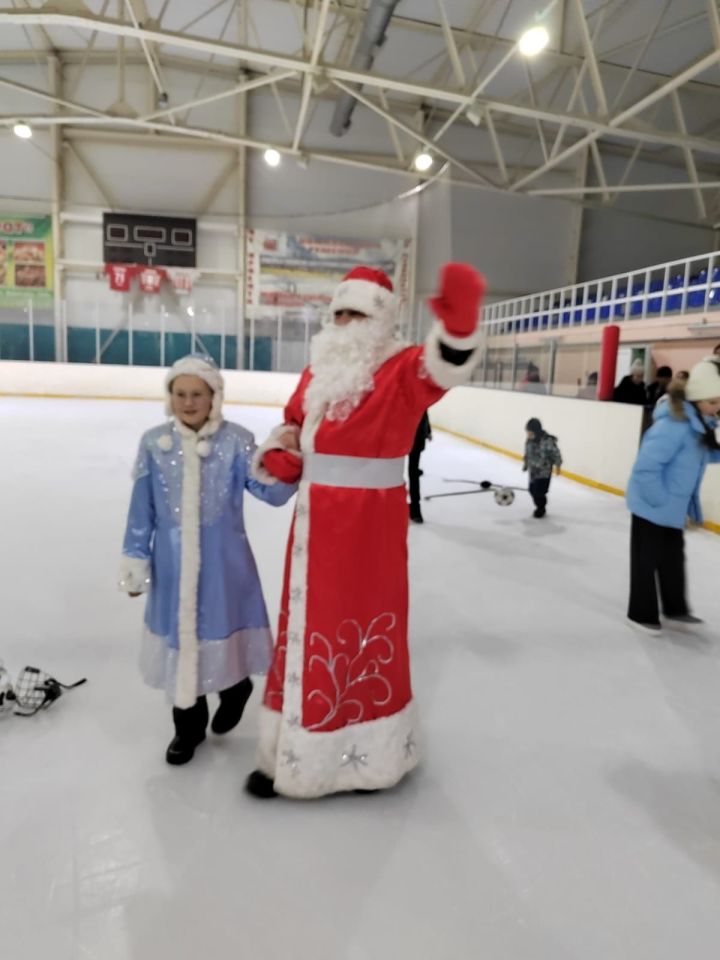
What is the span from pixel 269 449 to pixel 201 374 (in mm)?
263

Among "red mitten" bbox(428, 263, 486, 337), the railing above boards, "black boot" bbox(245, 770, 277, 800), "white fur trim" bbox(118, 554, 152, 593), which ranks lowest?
"black boot" bbox(245, 770, 277, 800)

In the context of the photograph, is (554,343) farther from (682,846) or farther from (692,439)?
(682,846)

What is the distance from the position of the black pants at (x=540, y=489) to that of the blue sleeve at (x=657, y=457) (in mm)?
2135

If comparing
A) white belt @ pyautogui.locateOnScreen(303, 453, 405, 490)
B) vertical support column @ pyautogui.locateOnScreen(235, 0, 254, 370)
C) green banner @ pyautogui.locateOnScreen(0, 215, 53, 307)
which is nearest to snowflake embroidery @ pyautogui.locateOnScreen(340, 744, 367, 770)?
white belt @ pyautogui.locateOnScreen(303, 453, 405, 490)

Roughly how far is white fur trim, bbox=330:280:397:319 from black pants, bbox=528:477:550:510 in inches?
141

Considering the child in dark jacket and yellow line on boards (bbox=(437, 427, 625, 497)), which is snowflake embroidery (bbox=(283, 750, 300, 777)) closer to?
the child in dark jacket

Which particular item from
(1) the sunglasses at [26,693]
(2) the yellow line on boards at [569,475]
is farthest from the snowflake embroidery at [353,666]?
(2) the yellow line on boards at [569,475]

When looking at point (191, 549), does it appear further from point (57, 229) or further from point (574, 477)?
point (57, 229)

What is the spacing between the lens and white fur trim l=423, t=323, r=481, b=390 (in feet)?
4.33

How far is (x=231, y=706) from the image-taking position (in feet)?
6.19

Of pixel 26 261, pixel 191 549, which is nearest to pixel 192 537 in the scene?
pixel 191 549

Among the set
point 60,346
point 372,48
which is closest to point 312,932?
point 372,48

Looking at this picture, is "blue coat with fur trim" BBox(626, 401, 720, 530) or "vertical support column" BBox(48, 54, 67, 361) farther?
"vertical support column" BBox(48, 54, 67, 361)

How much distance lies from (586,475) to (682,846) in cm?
533
